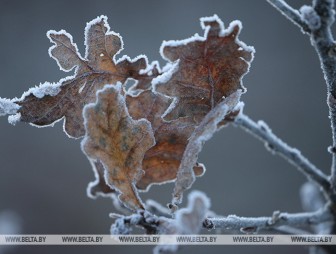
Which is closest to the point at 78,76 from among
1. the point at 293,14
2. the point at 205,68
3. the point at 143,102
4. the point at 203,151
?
the point at 143,102

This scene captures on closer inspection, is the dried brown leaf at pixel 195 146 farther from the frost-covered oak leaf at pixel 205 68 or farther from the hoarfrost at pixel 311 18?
the hoarfrost at pixel 311 18

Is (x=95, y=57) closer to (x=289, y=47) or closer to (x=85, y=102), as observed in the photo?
(x=85, y=102)

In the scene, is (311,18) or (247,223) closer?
(311,18)

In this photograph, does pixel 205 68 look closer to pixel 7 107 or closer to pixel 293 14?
pixel 293 14

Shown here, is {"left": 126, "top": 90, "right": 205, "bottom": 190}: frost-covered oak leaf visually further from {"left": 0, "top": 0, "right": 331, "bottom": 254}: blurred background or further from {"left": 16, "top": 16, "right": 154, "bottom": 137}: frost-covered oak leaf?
{"left": 0, "top": 0, "right": 331, "bottom": 254}: blurred background

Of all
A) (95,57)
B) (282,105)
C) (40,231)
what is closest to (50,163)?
(40,231)

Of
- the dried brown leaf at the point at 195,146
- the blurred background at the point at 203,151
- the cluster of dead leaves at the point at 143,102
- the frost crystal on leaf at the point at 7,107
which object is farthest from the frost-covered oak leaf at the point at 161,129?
the blurred background at the point at 203,151

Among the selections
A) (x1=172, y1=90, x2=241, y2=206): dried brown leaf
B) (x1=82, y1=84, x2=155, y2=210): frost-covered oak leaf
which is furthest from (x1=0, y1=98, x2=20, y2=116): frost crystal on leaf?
(x1=172, y1=90, x2=241, y2=206): dried brown leaf
